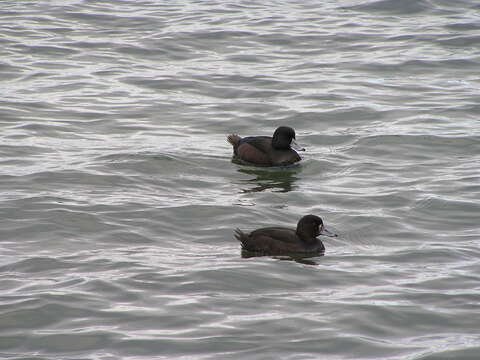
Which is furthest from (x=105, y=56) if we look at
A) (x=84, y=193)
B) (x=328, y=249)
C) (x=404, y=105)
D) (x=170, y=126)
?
(x=328, y=249)

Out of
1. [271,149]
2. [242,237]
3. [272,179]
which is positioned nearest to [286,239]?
[242,237]

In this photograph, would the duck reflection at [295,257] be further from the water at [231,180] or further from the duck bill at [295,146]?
the duck bill at [295,146]

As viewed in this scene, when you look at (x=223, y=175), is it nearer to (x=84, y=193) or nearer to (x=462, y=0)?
(x=84, y=193)

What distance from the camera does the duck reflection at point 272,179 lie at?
41.1 feet

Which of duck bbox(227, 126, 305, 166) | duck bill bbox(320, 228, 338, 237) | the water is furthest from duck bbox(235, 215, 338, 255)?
duck bbox(227, 126, 305, 166)

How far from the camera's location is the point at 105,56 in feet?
63.6

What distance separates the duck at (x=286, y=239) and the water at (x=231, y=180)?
179 mm

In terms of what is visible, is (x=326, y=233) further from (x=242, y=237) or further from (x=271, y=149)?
(x=271, y=149)

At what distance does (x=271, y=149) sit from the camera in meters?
13.4

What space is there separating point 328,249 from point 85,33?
40.0 ft

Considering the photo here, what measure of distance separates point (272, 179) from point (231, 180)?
2.02ft

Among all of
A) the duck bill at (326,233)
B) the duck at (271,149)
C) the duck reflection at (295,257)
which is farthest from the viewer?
the duck at (271,149)

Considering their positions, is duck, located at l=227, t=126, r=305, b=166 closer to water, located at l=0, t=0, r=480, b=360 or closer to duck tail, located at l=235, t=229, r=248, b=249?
water, located at l=0, t=0, r=480, b=360

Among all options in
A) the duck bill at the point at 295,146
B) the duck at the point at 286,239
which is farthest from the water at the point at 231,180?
the duck bill at the point at 295,146
